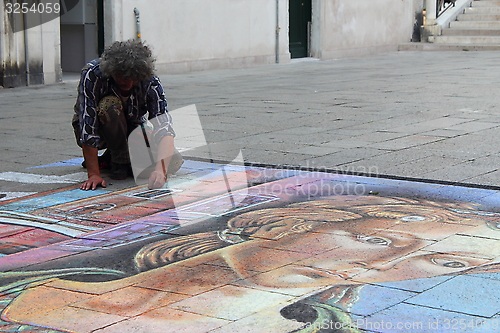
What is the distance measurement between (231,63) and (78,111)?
10631 mm

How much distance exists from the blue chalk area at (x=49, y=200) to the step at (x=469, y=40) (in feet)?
55.3

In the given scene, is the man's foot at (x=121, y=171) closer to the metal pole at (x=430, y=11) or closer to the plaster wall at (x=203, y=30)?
the plaster wall at (x=203, y=30)

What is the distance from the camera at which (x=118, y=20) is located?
12.8 m

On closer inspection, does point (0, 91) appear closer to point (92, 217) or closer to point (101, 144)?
point (101, 144)

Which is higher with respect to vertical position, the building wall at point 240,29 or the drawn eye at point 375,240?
the building wall at point 240,29

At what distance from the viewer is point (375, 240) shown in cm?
348

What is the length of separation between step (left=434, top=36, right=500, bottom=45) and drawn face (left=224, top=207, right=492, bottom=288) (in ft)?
55.5

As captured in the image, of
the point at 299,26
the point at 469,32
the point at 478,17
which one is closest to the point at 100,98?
the point at 299,26

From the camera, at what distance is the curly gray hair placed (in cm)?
445

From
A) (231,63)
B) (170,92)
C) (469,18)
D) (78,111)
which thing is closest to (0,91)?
(170,92)

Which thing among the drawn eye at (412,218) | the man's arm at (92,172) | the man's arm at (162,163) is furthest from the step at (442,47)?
the drawn eye at (412,218)

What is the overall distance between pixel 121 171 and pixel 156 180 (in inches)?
20.4

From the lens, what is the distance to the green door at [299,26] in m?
17.5

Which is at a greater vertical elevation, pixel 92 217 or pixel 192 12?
pixel 192 12
